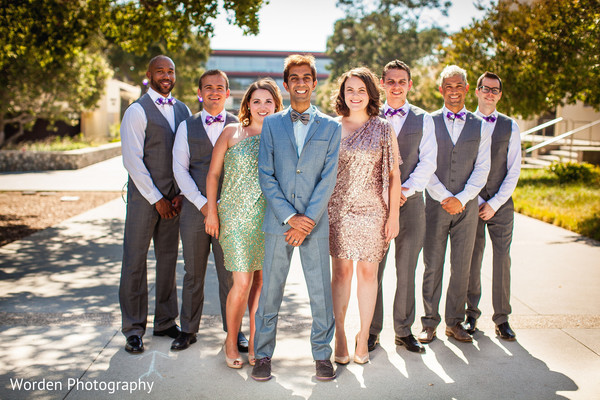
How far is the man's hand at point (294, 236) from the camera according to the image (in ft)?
13.2

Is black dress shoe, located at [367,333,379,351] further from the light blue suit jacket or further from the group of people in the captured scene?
the light blue suit jacket

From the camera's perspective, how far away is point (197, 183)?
470 cm

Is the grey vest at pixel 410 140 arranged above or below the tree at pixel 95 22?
below

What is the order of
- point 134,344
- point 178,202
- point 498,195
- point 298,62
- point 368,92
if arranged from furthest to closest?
point 498,195
point 178,202
point 134,344
point 368,92
point 298,62

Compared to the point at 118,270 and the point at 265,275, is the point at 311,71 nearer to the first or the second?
the point at 265,275

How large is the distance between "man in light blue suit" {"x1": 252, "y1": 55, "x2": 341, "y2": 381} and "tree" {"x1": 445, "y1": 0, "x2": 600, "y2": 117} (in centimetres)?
787

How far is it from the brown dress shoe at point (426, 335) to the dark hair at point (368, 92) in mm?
1893

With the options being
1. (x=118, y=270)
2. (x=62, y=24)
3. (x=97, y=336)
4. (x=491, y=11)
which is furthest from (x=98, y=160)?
(x=97, y=336)

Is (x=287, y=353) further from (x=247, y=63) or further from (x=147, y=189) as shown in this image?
(x=247, y=63)

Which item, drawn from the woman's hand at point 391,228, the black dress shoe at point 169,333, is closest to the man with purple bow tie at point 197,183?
the black dress shoe at point 169,333

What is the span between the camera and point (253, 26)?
10.4 m

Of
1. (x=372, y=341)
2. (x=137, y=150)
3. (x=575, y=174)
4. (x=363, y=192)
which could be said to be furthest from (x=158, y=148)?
(x=575, y=174)

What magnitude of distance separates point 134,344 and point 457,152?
3.08 meters

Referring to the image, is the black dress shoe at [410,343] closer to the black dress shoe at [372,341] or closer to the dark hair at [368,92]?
the black dress shoe at [372,341]
